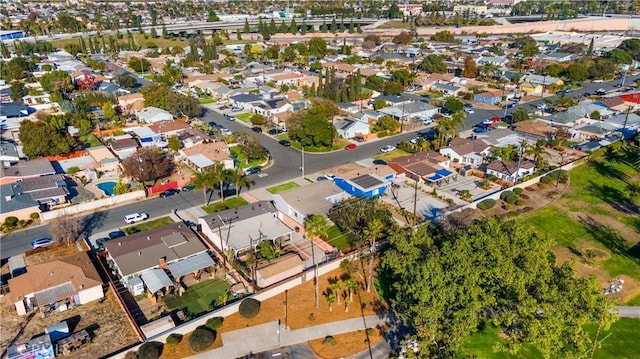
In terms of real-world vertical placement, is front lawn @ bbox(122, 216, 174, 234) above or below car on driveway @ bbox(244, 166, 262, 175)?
below

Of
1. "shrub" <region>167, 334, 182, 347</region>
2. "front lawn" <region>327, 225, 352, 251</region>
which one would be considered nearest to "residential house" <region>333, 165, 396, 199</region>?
"front lawn" <region>327, 225, 352, 251</region>

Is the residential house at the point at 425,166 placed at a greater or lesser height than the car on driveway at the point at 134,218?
greater

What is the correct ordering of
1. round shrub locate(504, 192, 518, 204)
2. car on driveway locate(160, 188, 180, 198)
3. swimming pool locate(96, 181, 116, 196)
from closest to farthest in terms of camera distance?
round shrub locate(504, 192, 518, 204) < car on driveway locate(160, 188, 180, 198) < swimming pool locate(96, 181, 116, 196)

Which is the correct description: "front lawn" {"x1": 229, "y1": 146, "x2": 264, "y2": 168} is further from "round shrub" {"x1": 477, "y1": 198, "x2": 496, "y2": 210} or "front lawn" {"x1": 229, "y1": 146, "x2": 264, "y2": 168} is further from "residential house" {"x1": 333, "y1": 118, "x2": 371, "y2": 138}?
"round shrub" {"x1": 477, "y1": 198, "x2": 496, "y2": 210}

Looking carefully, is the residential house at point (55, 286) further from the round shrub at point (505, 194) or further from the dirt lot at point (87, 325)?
the round shrub at point (505, 194)

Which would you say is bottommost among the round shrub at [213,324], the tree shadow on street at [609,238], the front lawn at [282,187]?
the tree shadow on street at [609,238]

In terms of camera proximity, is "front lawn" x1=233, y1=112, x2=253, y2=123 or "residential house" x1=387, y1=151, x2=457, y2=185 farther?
"front lawn" x1=233, y1=112, x2=253, y2=123

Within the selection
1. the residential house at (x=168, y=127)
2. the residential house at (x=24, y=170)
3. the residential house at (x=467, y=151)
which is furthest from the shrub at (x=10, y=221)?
the residential house at (x=467, y=151)

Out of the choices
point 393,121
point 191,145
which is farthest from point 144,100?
point 393,121
